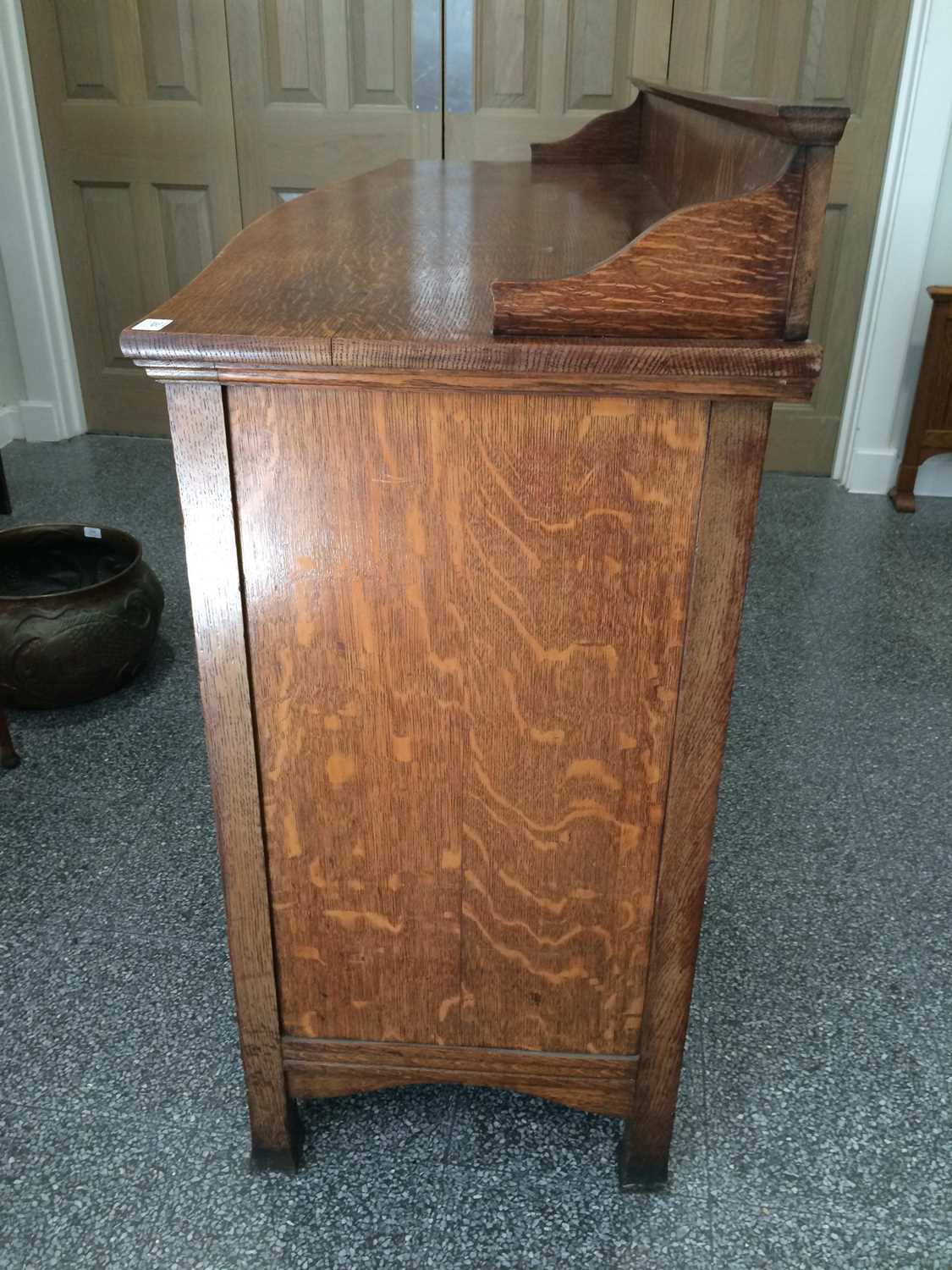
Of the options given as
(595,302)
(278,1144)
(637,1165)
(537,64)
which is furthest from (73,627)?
(537,64)

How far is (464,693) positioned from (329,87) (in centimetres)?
273

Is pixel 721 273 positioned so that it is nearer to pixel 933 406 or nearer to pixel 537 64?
pixel 933 406

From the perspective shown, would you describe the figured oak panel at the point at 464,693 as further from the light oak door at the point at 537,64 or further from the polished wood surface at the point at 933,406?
the light oak door at the point at 537,64

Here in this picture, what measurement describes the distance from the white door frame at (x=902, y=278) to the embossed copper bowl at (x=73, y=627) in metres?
2.14

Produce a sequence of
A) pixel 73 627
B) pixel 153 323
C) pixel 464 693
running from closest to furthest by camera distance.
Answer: pixel 153 323 → pixel 464 693 → pixel 73 627

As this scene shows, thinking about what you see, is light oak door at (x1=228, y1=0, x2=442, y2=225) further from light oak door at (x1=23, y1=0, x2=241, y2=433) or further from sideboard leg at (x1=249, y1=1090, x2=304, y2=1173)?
sideboard leg at (x1=249, y1=1090, x2=304, y2=1173)

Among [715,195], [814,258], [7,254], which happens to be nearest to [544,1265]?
[814,258]

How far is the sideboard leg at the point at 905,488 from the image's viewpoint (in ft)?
10.3

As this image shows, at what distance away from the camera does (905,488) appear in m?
3.18

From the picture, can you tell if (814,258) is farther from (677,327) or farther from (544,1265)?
(544,1265)

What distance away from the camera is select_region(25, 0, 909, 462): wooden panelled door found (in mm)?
3021

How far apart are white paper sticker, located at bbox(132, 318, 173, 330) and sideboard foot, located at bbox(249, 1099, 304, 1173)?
834mm

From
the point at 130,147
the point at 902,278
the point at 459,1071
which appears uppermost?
the point at 130,147

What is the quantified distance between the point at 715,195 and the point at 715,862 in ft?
3.43
